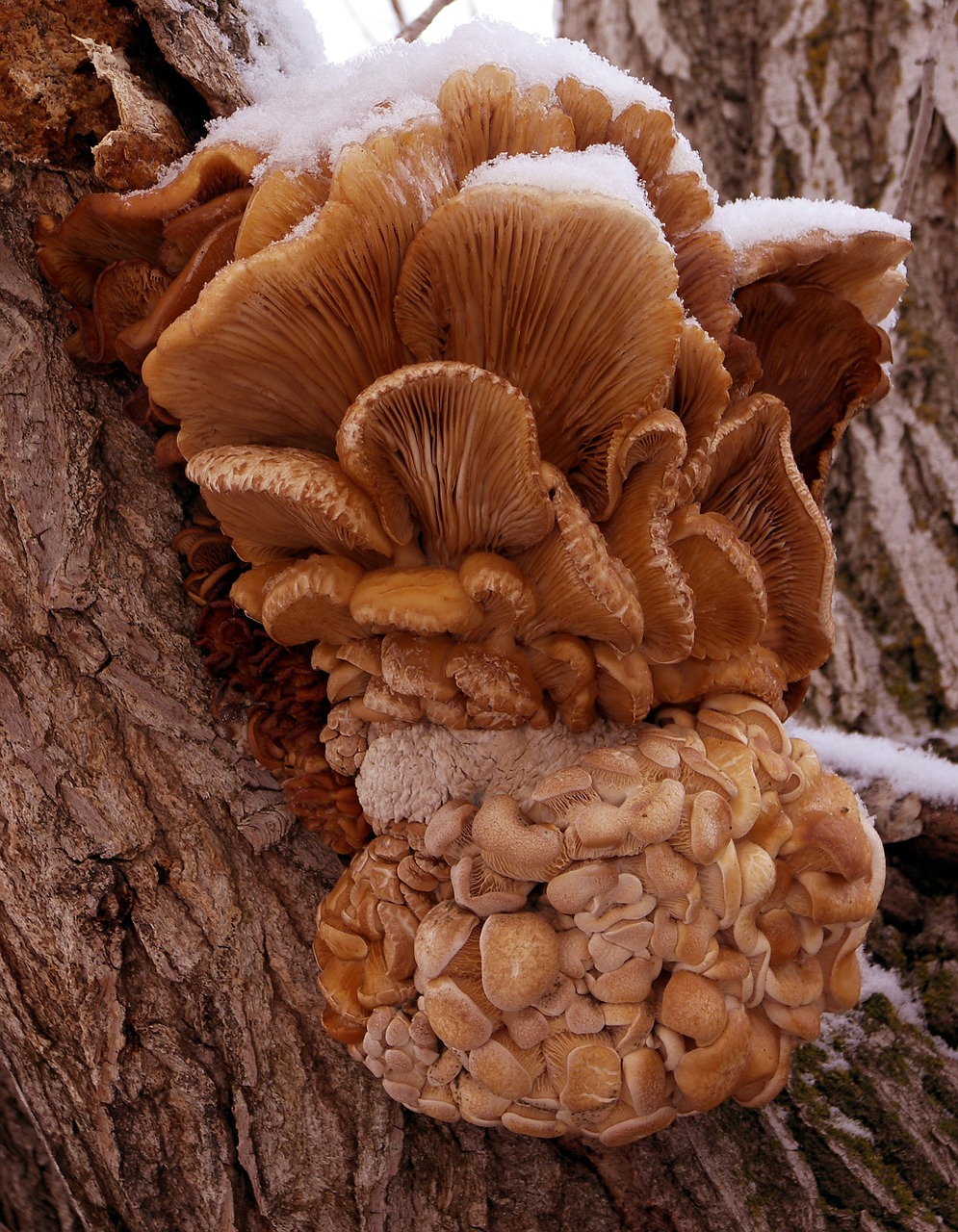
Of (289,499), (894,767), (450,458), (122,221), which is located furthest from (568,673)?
(894,767)

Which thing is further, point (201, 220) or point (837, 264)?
point (837, 264)

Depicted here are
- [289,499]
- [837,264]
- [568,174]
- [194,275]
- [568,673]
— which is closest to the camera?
[568,174]

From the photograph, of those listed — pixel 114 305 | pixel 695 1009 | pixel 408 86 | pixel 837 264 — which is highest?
pixel 408 86

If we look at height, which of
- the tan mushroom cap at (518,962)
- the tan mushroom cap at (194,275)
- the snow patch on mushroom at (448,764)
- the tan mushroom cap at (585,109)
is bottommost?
the tan mushroom cap at (518,962)

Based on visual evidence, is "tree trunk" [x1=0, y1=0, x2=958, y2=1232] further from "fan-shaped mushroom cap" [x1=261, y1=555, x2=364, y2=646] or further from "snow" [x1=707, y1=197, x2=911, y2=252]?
"snow" [x1=707, y1=197, x2=911, y2=252]

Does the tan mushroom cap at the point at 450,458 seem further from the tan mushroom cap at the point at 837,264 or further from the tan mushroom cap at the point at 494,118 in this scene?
the tan mushroom cap at the point at 837,264

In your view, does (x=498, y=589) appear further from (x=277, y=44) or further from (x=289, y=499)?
(x=277, y=44)

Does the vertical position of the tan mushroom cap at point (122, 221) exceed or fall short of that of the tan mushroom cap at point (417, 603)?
it exceeds it

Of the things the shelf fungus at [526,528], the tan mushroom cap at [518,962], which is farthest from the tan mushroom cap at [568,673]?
the tan mushroom cap at [518,962]
